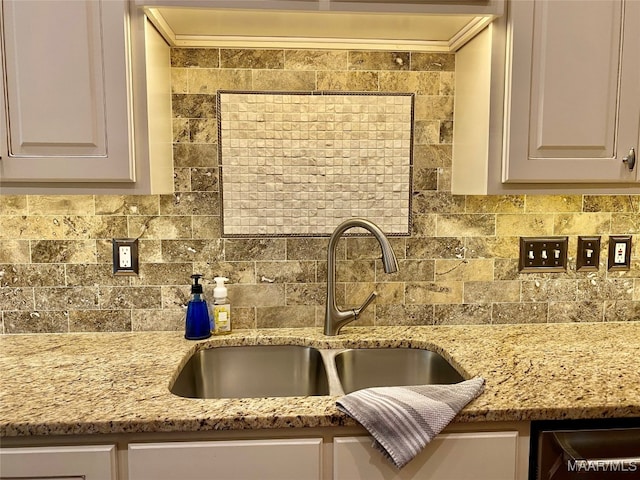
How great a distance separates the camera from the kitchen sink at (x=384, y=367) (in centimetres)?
150

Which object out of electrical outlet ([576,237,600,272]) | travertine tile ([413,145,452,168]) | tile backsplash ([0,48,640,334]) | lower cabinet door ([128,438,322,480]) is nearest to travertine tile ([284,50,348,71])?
tile backsplash ([0,48,640,334])

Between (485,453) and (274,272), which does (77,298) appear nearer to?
(274,272)

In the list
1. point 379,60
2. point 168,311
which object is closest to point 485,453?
point 168,311

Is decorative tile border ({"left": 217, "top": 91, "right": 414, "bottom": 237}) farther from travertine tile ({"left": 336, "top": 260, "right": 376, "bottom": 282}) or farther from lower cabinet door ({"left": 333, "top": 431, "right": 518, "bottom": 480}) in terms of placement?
lower cabinet door ({"left": 333, "top": 431, "right": 518, "bottom": 480})

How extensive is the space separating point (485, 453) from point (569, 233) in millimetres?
935

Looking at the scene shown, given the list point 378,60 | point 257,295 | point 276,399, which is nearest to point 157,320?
point 257,295

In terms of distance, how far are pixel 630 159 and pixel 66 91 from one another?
153cm

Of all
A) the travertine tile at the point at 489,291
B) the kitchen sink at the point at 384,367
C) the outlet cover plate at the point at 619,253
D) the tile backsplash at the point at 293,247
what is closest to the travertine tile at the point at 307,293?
the tile backsplash at the point at 293,247

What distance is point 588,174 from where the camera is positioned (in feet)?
4.34

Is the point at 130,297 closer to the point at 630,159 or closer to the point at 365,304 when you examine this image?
the point at 365,304

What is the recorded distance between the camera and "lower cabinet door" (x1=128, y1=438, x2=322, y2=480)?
1031 mm

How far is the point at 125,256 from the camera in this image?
1.57 metres

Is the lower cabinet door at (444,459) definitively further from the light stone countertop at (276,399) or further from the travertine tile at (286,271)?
the travertine tile at (286,271)

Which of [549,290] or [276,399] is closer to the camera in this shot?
[276,399]
